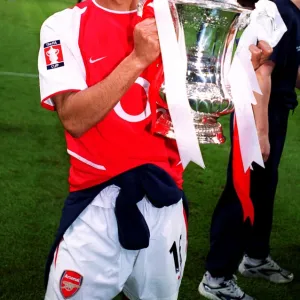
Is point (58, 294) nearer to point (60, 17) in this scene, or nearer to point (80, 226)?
point (80, 226)

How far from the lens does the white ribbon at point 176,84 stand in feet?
4.45

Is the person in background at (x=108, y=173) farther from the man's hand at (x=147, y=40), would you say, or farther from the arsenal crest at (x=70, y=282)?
the man's hand at (x=147, y=40)

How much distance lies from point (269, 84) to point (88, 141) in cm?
97

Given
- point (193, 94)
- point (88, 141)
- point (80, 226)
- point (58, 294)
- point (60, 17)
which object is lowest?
point (58, 294)

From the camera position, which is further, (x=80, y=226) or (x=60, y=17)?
(x=80, y=226)

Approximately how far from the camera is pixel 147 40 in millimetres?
1372

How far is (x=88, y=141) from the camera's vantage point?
1.67m

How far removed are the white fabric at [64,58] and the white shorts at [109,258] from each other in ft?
1.09

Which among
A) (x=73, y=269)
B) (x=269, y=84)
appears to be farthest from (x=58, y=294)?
(x=269, y=84)

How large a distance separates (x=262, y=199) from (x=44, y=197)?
1514 mm

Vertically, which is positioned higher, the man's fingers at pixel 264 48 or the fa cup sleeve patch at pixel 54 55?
the man's fingers at pixel 264 48

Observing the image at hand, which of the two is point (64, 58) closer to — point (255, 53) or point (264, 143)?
point (255, 53)

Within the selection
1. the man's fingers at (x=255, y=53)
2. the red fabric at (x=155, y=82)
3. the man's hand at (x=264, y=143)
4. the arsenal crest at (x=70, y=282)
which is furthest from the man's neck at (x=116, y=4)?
the man's hand at (x=264, y=143)

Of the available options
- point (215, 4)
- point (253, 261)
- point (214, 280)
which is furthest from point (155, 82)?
point (253, 261)
